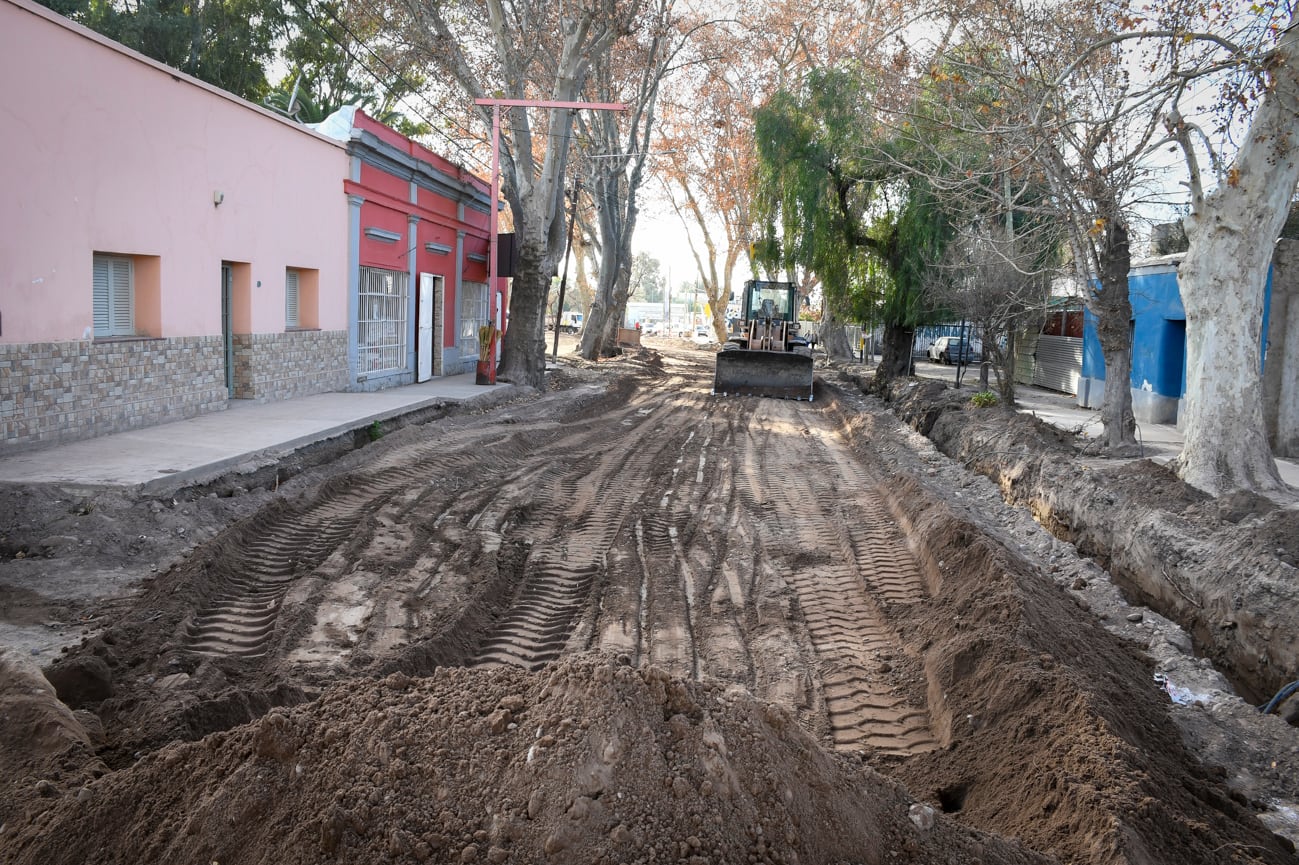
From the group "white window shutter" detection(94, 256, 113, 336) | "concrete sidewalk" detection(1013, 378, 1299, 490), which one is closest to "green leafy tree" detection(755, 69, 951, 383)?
"concrete sidewalk" detection(1013, 378, 1299, 490)

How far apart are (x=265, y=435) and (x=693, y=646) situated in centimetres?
717

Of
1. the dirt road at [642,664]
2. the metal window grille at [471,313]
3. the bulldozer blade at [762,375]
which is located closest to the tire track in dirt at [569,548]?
the dirt road at [642,664]

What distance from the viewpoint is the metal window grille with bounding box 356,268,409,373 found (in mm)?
18234

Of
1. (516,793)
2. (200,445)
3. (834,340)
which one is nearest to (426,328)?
(200,445)

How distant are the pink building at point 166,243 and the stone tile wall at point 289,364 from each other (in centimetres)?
3

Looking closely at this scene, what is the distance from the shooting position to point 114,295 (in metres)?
11.4

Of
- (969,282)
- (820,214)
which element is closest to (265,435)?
(969,282)

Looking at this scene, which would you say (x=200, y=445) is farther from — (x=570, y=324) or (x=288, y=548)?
(x=570, y=324)

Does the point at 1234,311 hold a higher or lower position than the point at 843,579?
higher

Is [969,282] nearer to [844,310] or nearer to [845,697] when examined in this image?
[844,310]

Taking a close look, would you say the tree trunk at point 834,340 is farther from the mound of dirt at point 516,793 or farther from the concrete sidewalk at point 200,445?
the mound of dirt at point 516,793

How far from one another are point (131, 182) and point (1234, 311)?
12.4m

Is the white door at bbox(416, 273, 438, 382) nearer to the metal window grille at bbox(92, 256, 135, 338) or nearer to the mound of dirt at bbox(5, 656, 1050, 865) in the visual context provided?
the metal window grille at bbox(92, 256, 135, 338)

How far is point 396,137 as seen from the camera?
62.7 ft
